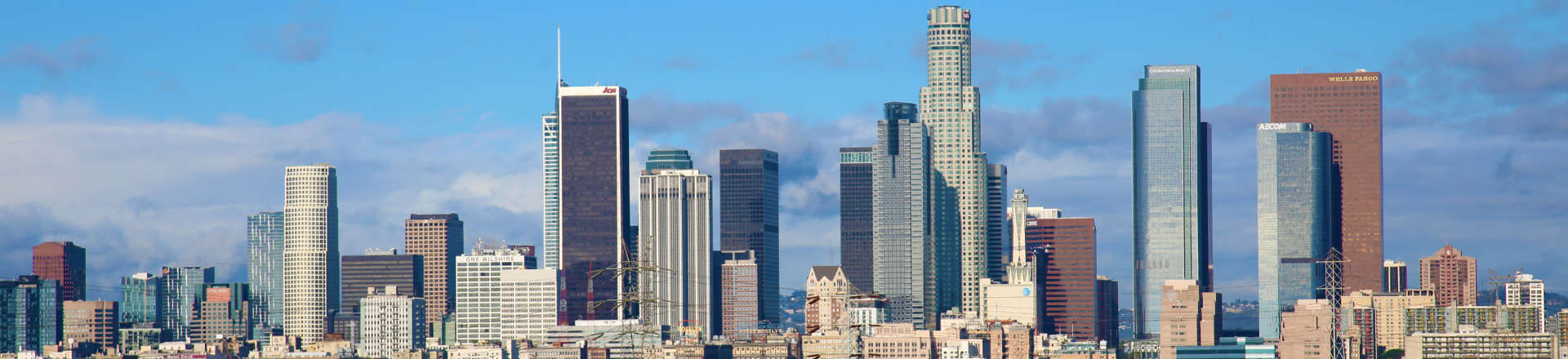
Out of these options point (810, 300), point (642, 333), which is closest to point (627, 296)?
point (642, 333)

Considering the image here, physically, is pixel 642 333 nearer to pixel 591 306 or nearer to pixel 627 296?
pixel 627 296

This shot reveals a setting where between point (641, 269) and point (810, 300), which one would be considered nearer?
point (641, 269)

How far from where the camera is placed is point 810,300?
107 metres

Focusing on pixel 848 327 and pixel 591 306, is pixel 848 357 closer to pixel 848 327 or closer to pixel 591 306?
pixel 848 327

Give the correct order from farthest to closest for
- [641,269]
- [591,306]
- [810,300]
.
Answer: [591,306] < [810,300] < [641,269]

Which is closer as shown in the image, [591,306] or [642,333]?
[642,333]

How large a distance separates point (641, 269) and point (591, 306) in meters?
18.1

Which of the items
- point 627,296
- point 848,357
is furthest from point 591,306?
point 848,357

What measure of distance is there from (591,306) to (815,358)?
14.3 metres

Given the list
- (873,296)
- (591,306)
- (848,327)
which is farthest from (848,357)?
(591,306)

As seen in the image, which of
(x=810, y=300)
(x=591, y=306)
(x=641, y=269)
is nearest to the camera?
(x=641, y=269)

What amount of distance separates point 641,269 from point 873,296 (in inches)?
574

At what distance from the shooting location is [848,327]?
102 metres

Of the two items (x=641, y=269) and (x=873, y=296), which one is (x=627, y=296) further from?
(x=873, y=296)
